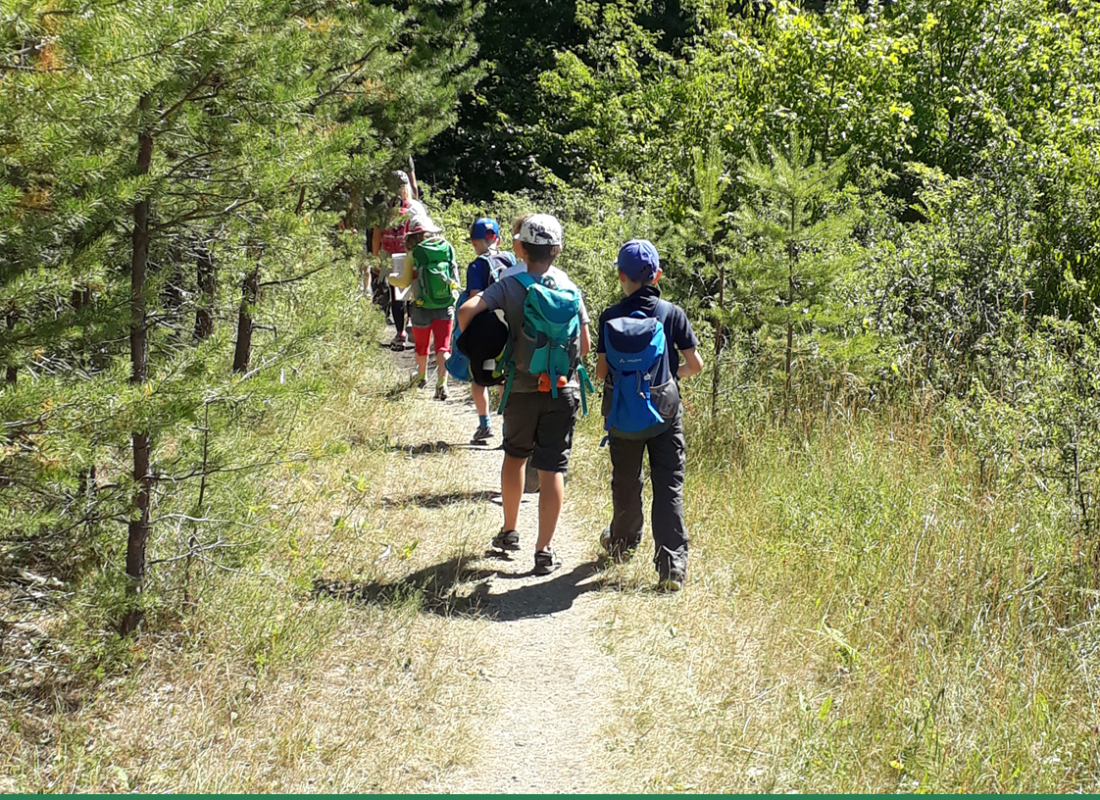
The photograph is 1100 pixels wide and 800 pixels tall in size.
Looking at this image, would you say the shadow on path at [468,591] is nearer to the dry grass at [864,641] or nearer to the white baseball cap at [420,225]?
the dry grass at [864,641]

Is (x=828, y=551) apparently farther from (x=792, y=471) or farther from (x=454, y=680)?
(x=454, y=680)

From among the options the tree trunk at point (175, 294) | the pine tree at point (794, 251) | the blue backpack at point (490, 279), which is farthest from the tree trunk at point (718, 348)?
the tree trunk at point (175, 294)

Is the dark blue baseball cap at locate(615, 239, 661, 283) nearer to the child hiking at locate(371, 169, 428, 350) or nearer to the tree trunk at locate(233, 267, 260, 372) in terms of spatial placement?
the tree trunk at locate(233, 267, 260, 372)

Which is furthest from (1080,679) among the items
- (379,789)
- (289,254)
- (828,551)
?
(289,254)

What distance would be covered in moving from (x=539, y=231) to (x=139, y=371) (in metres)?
2.20

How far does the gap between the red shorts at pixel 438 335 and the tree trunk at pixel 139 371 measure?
536 centimetres

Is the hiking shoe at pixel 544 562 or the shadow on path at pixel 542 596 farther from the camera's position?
the hiking shoe at pixel 544 562

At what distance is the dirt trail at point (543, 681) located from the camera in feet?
13.0

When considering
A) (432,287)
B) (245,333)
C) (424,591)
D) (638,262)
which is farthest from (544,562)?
(432,287)

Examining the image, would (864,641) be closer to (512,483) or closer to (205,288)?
(512,483)

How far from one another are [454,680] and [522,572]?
1405 mm

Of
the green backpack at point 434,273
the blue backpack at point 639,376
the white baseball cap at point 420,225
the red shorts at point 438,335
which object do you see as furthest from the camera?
the white baseball cap at point 420,225

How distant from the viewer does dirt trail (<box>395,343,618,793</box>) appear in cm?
396

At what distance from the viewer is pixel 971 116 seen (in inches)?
502
